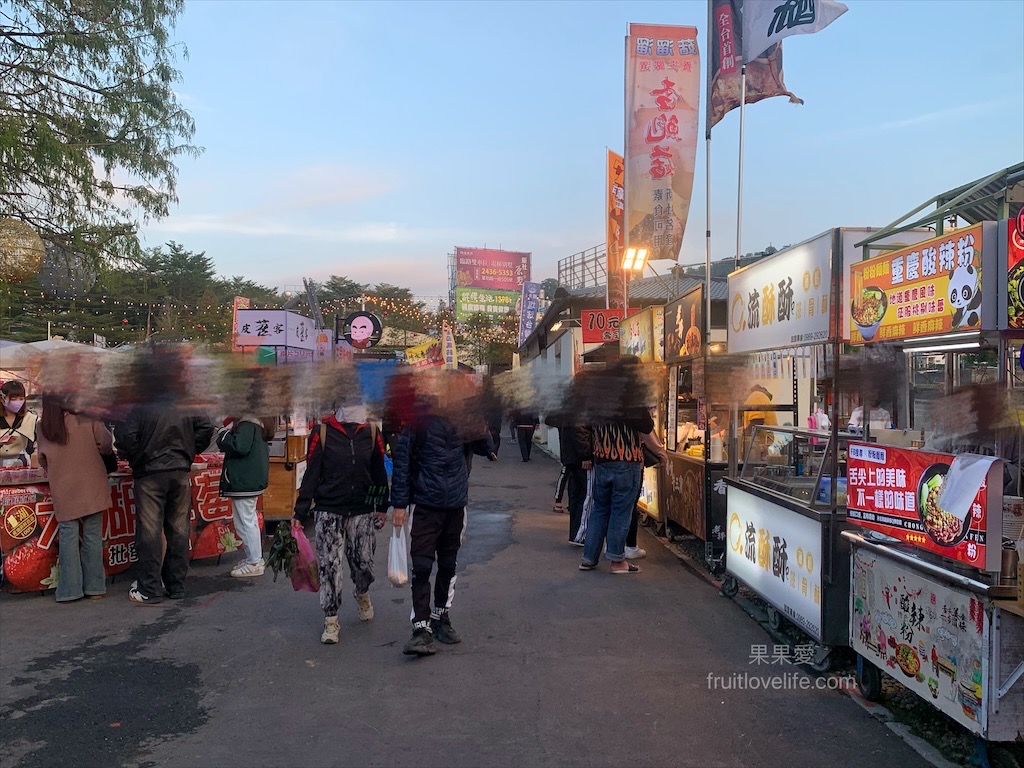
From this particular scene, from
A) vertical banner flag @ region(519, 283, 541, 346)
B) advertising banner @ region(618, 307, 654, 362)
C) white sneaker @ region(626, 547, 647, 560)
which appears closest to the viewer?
white sneaker @ region(626, 547, 647, 560)

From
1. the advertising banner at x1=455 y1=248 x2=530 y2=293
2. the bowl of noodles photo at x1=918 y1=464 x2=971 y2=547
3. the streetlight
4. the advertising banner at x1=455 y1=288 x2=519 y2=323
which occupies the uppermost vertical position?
the advertising banner at x1=455 y1=248 x2=530 y2=293

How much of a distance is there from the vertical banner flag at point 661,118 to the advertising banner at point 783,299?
5.00 m

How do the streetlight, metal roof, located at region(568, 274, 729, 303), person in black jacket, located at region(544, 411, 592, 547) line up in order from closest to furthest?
person in black jacket, located at region(544, 411, 592, 547)
the streetlight
metal roof, located at region(568, 274, 729, 303)

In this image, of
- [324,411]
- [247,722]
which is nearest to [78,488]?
[324,411]

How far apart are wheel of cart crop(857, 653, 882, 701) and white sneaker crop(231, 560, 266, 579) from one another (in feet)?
17.4

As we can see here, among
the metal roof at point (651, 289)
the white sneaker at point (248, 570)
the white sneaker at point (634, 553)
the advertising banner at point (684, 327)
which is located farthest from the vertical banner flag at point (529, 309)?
the white sneaker at point (248, 570)

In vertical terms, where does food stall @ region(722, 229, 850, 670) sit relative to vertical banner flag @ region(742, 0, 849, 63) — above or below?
below

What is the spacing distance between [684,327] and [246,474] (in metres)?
4.75

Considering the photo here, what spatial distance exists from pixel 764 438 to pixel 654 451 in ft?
5.61

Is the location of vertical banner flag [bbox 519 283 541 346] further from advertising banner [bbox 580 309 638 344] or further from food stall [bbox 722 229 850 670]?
food stall [bbox 722 229 850 670]

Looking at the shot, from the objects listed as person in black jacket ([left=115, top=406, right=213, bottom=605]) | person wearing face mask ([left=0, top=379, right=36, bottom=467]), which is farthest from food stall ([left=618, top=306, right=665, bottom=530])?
person wearing face mask ([left=0, top=379, right=36, bottom=467])

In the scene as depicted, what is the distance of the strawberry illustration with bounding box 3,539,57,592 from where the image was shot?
6.24 meters

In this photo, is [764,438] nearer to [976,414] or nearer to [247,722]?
[976,414]

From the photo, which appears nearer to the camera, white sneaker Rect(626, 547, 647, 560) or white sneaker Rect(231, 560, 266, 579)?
Result: white sneaker Rect(231, 560, 266, 579)
